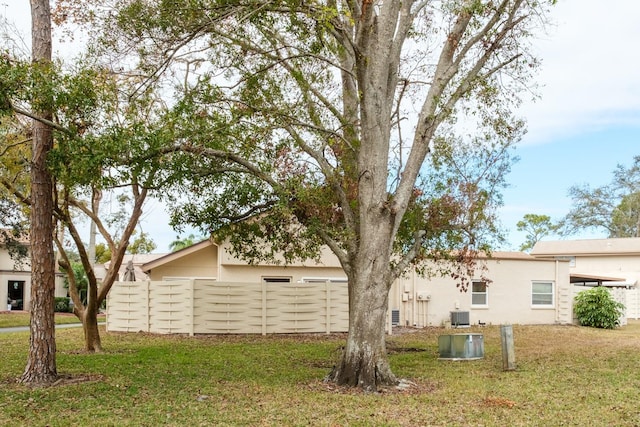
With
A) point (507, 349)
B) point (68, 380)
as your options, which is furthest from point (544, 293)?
point (68, 380)

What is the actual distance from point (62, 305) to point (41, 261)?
28843 millimetres

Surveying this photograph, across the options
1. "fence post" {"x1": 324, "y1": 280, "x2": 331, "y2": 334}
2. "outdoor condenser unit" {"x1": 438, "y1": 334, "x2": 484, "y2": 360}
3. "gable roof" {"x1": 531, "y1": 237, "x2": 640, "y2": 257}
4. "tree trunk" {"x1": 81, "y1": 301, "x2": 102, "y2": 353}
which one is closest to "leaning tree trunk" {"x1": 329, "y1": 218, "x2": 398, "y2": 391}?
"outdoor condenser unit" {"x1": 438, "y1": 334, "x2": 484, "y2": 360}

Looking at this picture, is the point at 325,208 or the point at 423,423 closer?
the point at 423,423

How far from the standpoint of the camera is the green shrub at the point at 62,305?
36969 millimetres

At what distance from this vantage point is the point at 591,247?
4034 centimetres

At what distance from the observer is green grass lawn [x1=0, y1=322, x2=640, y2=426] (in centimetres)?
838

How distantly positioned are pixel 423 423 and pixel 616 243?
36.0 metres

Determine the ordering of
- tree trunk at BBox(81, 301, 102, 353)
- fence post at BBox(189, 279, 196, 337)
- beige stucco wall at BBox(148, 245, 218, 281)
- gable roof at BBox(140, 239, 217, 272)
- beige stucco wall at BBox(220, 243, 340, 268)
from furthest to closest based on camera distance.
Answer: beige stucco wall at BBox(148, 245, 218, 281) → gable roof at BBox(140, 239, 217, 272) → beige stucco wall at BBox(220, 243, 340, 268) → fence post at BBox(189, 279, 196, 337) → tree trunk at BBox(81, 301, 102, 353)

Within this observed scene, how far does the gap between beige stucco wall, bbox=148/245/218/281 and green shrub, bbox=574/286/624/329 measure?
49.7 ft

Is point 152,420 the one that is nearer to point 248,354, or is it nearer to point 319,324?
point 248,354

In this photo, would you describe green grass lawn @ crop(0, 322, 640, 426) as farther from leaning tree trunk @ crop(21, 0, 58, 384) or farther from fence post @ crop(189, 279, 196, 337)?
fence post @ crop(189, 279, 196, 337)

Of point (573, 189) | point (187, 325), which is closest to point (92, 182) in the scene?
point (187, 325)

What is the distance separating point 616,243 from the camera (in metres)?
39.8

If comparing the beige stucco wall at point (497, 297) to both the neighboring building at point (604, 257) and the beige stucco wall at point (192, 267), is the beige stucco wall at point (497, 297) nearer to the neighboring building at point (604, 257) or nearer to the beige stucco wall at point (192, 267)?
the beige stucco wall at point (192, 267)
